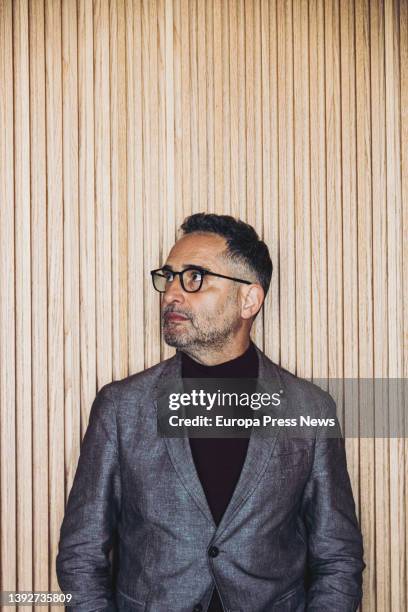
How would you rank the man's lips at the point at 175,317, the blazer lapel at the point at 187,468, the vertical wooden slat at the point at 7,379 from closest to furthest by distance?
the blazer lapel at the point at 187,468 < the man's lips at the point at 175,317 < the vertical wooden slat at the point at 7,379

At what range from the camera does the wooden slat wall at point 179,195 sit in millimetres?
2191

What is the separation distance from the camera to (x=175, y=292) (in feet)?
6.47

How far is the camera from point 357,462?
227cm

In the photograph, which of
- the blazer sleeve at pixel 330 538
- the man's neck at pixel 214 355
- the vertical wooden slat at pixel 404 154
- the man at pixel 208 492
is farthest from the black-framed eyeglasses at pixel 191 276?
the vertical wooden slat at pixel 404 154

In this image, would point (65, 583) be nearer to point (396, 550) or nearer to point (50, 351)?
point (50, 351)

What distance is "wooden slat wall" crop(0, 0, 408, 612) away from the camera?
2191 millimetres

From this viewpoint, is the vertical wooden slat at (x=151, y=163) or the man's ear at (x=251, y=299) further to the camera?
the vertical wooden slat at (x=151, y=163)

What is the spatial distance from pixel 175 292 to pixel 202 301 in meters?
0.09

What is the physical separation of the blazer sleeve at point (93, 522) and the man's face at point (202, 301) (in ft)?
1.07

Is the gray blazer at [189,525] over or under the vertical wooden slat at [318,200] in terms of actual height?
under

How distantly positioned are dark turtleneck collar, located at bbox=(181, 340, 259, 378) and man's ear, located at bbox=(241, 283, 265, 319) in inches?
6.2

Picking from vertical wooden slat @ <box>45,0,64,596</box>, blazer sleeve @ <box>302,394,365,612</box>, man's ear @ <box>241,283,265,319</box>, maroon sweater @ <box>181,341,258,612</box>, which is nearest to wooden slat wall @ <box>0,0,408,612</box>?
vertical wooden slat @ <box>45,0,64,596</box>

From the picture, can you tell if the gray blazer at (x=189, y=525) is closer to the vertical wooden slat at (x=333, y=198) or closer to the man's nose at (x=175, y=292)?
the man's nose at (x=175, y=292)

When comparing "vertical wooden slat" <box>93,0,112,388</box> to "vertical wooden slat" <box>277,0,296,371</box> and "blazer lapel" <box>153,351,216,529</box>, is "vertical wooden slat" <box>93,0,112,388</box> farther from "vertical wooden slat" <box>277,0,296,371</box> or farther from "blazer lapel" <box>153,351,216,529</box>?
"vertical wooden slat" <box>277,0,296,371</box>
